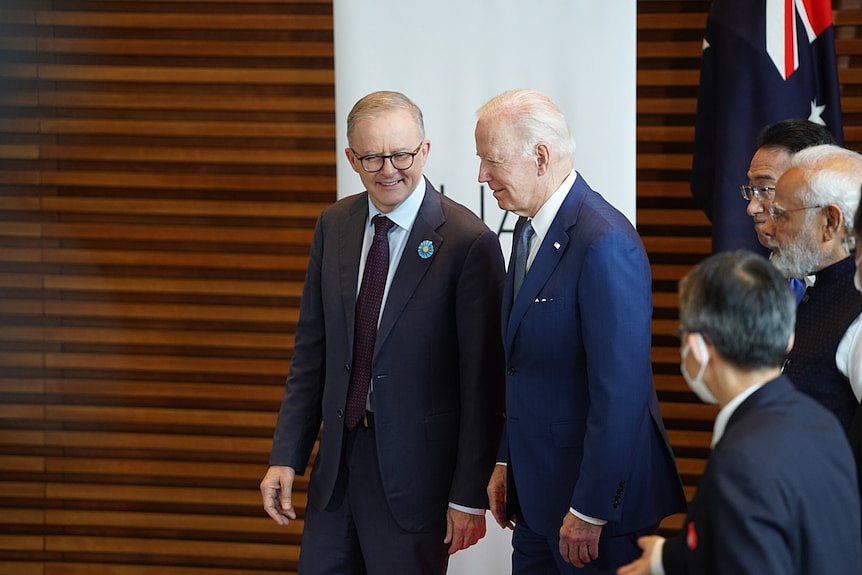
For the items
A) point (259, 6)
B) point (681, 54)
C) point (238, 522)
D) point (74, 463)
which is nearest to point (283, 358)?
point (238, 522)

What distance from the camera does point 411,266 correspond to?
2.91 m

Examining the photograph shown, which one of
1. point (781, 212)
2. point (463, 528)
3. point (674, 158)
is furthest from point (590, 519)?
point (674, 158)

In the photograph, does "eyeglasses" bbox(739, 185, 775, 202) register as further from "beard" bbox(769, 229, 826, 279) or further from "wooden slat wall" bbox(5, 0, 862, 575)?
"wooden slat wall" bbox(5, 0, 862, 575)

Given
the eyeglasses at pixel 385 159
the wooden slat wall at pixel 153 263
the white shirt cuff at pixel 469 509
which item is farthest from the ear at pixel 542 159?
the wooden slat wall at pixel 153 263

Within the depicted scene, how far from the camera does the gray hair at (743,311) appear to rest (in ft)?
5.67

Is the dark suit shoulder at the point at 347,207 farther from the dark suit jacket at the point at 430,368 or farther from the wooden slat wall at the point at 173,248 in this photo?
the wooden slat wall at the point at 173,248

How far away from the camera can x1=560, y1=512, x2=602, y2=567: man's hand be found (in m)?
2.52

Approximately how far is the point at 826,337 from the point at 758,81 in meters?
1.56

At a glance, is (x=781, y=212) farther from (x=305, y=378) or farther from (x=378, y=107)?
(x=305, y=378)

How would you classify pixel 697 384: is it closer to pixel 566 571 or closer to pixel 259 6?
pixel 566 571

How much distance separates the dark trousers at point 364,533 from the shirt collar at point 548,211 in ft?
2.36

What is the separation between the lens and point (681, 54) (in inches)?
171

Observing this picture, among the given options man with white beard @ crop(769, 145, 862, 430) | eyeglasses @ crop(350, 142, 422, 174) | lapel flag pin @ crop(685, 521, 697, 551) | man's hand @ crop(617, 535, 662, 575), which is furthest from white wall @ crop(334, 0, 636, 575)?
lapel flag pin @ crop(685, 521, 697, 551)

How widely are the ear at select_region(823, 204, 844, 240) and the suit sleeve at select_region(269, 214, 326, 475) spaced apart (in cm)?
136
